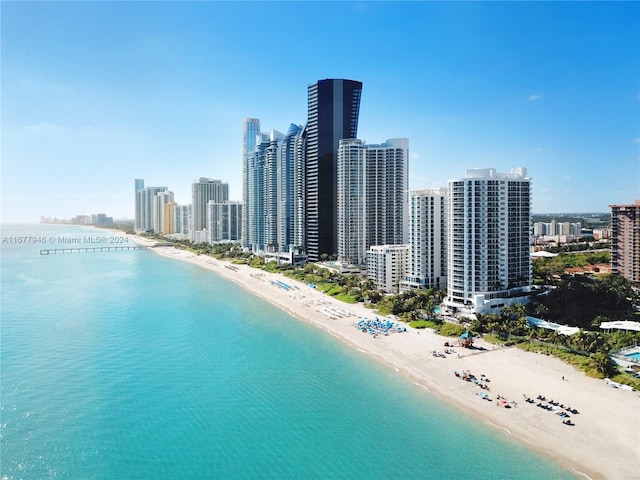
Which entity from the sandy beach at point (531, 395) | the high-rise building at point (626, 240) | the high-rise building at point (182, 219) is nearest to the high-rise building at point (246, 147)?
the high-rise building at point (182, 219)

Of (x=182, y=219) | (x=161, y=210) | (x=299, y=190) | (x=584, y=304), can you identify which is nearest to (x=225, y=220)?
(x=182, y=219)

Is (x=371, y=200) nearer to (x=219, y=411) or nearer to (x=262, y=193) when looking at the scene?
(x=262, y=193)

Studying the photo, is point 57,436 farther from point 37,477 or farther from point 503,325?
point 503,325

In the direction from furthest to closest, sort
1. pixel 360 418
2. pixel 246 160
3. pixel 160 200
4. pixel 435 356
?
pixel 160 200 → pixel 246 160 → pixel 435 356 → pixel 360 418

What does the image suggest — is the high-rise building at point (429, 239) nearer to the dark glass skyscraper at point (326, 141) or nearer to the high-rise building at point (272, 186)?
the dark glass skyscraper at point (326, 141)

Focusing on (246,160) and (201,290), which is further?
(246,160)

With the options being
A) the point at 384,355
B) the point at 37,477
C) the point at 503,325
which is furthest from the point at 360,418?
the point at 503,325
